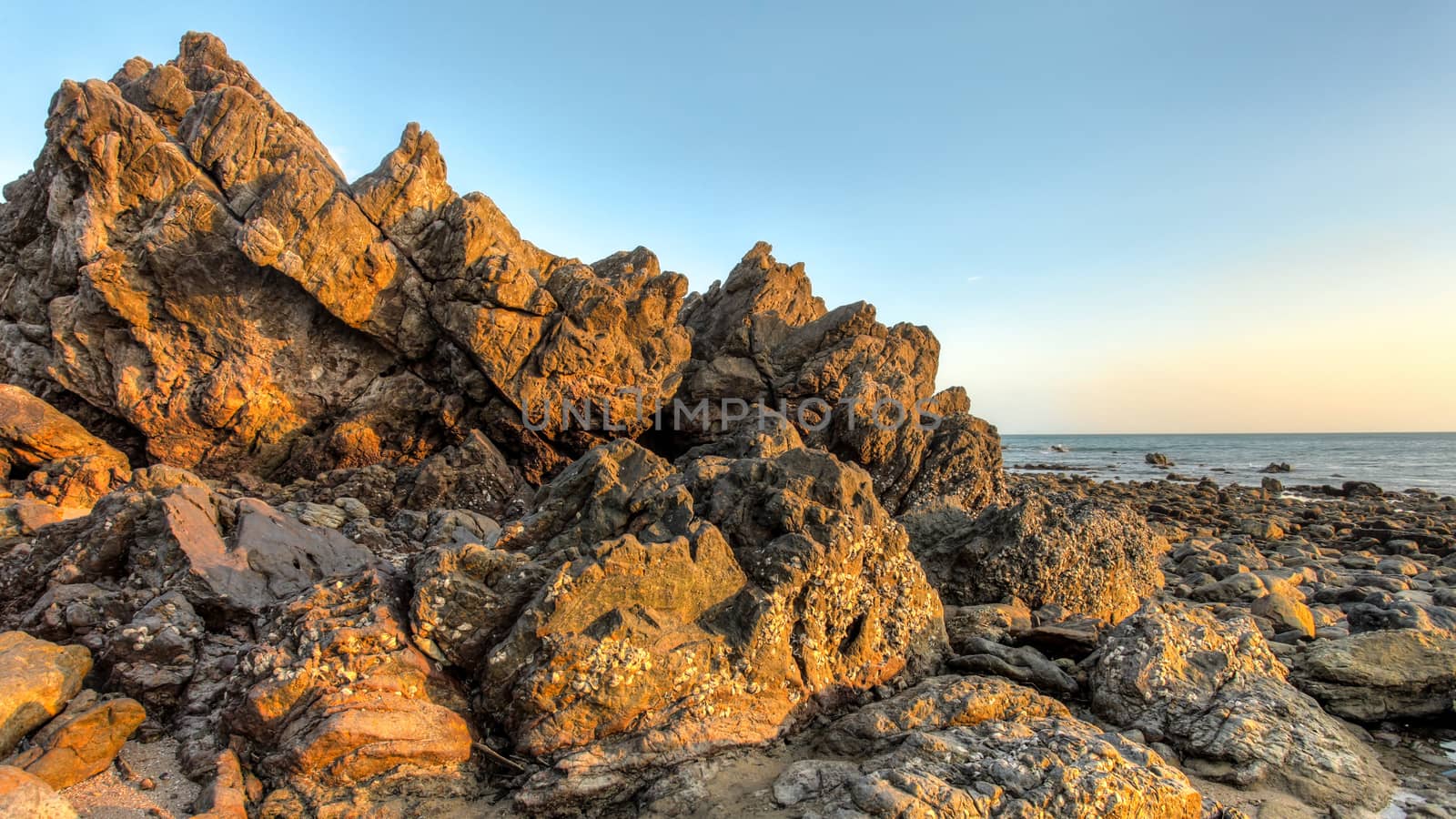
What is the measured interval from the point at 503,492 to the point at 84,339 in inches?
469

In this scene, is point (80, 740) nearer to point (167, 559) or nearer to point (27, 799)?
point (27, 799)

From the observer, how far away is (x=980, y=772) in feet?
14.1

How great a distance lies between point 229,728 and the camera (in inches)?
193

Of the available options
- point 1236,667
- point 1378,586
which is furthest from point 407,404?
point 1378,586

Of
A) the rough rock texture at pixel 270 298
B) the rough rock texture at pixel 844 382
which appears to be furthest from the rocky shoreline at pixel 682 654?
the rough rock texture at pixel 270 298

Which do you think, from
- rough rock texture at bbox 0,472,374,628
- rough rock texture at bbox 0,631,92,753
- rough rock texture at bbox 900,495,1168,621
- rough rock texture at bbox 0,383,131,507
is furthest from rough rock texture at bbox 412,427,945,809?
rough rock texture at bbox 0,383,131,507

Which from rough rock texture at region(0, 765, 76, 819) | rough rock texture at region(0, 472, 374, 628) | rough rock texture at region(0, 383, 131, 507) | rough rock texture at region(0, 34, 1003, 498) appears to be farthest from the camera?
rough rock texture at region(0, 34, 1003, 498)

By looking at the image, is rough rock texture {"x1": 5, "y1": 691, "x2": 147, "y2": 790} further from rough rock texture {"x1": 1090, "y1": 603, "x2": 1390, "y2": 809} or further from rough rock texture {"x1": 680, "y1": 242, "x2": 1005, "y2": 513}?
rough rock texture {"x1": 680, "y1": 242, "x2": 1005, "y2": 513}

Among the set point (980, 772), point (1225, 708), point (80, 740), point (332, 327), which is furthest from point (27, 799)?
point (332, 327)

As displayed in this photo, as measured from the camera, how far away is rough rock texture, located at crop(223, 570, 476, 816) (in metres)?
4.54

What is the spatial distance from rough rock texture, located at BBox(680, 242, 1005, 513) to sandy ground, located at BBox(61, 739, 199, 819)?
13.8 meters

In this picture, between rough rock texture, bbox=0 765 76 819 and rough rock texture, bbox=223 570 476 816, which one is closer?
rough rock texture, bbox=0 765 76 819

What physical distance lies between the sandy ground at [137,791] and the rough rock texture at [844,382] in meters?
13.8

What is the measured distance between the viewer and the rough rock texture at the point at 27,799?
3.55 metres
